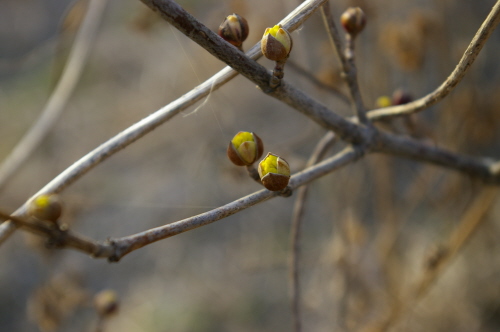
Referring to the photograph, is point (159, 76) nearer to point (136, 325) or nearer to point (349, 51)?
point (136, 325)

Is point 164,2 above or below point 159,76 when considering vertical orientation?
above

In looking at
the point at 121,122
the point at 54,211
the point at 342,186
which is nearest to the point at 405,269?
the point at 342,186

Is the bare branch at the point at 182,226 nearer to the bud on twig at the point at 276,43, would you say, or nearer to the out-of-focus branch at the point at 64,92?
the bud on twig at the point at 276,43

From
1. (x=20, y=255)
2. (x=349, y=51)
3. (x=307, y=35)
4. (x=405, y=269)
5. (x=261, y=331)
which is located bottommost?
(x=261, y=331)

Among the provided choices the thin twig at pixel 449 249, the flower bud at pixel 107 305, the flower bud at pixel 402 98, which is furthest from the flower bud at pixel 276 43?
the thin twig at pixel 449 249

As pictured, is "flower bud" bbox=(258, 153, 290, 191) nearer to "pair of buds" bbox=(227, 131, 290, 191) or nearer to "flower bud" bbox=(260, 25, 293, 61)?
"pair of buds" bbox=(227, 131, 290, 191)

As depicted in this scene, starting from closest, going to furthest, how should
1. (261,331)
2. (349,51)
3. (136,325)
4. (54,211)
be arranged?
(54,211), (349,51), (261,331), (136,325)

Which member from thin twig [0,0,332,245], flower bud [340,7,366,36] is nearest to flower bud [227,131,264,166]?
thin twig [0,0,332,245]
